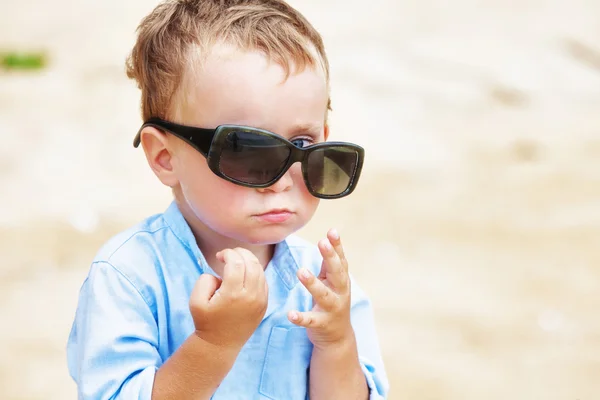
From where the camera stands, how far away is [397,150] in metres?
7.12

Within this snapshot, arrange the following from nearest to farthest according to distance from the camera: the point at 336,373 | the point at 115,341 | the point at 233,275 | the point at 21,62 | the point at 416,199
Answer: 1. the point at 233,275
2. the point at 115,341
3. the point at 336,373
4. the point at 416,199
5. the point at 21,62

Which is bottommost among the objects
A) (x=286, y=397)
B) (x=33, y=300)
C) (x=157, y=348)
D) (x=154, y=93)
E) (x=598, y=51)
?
(x=598, y=51)

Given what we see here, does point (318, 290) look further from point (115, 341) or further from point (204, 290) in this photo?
point (115, 341)

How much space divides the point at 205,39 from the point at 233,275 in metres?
0.64

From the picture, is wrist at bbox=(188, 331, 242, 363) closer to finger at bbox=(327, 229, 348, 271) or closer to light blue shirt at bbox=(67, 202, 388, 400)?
light blue shirt at bbox=(67, 202, 388, 400)

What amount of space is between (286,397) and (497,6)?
35.9 ft

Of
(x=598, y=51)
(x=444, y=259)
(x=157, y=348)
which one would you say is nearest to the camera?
(x=157, y=348)

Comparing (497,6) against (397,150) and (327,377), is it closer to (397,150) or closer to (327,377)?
(397,150)

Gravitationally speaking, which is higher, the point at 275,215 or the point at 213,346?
the point at 275,215

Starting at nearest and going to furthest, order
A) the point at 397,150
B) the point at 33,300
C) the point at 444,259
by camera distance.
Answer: the point at 33,300 → the point at 444,259 → the point at 397,150

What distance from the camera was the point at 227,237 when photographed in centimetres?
229

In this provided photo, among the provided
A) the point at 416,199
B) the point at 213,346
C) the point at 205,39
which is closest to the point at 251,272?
the point at 213,346

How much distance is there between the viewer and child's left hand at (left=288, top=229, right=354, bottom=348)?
2.05 meters

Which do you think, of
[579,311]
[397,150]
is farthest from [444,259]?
[397,150]
